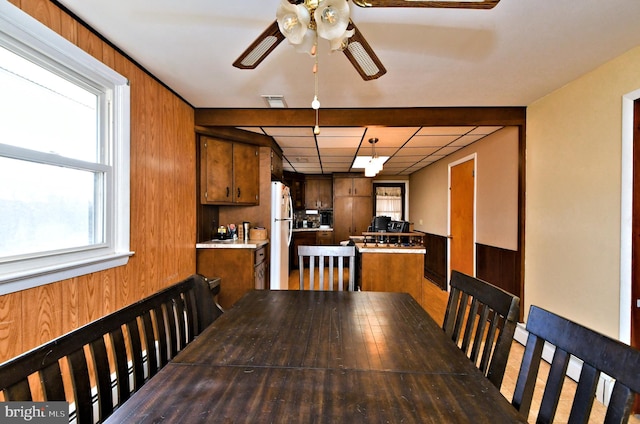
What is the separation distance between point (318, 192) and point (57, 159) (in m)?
5.75

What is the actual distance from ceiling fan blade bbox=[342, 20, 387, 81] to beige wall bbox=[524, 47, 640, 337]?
5.88 ft

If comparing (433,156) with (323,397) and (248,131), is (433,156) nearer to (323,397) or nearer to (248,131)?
(248,131)

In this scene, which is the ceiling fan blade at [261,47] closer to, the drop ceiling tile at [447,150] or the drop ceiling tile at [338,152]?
the drop ceiling tile at [338,152]

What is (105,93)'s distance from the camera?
1911 millimetres

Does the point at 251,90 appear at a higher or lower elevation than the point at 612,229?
higher

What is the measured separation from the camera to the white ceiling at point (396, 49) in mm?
1541

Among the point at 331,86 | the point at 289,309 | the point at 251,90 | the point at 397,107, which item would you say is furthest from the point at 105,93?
the point at 397,107

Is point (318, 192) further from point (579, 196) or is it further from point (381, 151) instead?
point (579, 196)

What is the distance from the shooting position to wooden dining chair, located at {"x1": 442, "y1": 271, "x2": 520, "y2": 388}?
105 cm

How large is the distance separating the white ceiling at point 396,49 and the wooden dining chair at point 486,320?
4.62 feet

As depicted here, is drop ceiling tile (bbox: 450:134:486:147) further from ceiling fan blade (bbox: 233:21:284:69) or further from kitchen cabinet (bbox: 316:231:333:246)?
kitchen cabinet (bbox: 316:231:333:246)

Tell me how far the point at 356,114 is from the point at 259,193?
1.64 metres

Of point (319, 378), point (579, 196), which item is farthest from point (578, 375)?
point (319, 378)

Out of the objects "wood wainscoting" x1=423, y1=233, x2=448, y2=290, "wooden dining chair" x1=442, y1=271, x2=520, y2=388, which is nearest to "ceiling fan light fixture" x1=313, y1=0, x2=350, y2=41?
"wooden dining chair" x1=442, y1=271, x2=520, y2=388
